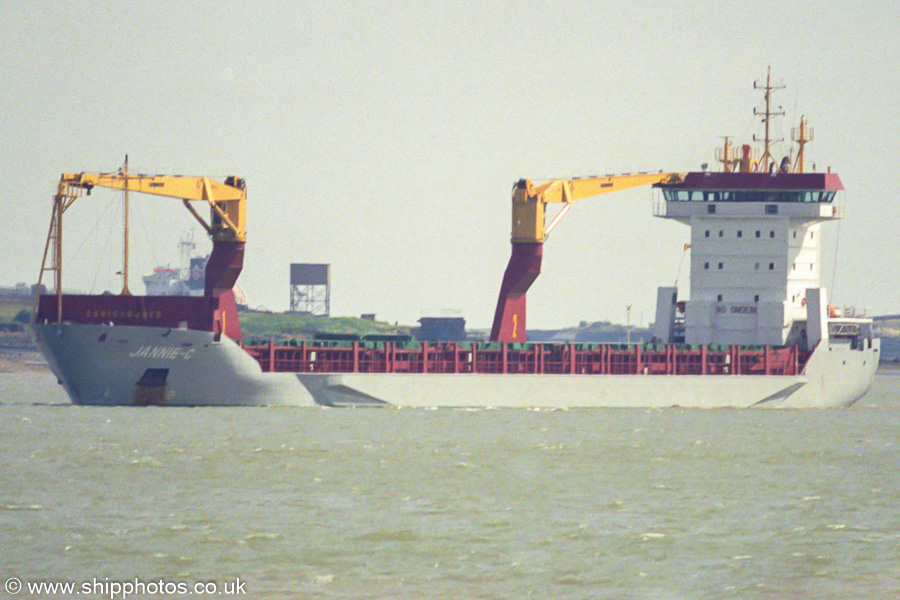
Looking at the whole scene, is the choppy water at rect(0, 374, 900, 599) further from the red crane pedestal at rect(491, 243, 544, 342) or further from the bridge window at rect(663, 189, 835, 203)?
the bridge window at rect(663, 189, 835, 203)

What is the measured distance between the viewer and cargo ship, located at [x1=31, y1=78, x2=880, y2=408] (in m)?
50.8

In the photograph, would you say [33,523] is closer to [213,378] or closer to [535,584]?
[535,584]

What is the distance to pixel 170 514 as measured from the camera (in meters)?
27.7

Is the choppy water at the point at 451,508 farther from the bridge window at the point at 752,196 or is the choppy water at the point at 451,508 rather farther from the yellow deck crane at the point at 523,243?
the bridge window at the point at 752,196

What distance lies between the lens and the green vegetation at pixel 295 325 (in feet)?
524

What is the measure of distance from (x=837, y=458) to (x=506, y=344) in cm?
1968

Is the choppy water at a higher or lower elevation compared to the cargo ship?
lower

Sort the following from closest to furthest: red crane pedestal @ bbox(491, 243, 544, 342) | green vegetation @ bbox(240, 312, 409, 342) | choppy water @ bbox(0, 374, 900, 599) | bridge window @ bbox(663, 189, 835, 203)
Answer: choppy water @ bbox(0, 374, 900, 599), red crane pedestal @ bbox(491, 243, 544, 342), bridge window @ bbox(663, 189, 835, 203), green vegetation @ bbox(240, 312, 409, 342)

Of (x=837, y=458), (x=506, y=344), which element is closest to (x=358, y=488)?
(x=837, y=458)

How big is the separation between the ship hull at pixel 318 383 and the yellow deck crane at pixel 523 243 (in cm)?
428

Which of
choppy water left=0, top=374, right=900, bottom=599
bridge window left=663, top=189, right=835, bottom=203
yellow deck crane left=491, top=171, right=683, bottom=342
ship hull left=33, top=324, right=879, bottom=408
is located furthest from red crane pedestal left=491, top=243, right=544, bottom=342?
choppy water left=0, top=374, right=900, bottom=599

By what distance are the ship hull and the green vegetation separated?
3639 inches

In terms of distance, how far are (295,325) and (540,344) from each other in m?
107

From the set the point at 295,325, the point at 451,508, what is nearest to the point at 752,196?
the point at 451,508
